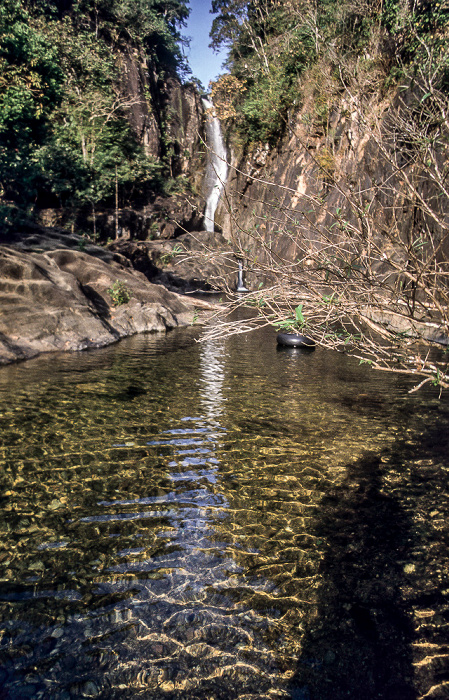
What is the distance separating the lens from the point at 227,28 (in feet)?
102

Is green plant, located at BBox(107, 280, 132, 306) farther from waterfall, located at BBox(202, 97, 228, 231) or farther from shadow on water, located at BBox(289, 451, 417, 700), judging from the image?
waterfall, located at BBox(202, 97, 228, 231)

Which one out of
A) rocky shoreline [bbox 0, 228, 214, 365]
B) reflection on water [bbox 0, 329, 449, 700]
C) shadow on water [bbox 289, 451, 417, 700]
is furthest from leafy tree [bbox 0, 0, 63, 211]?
shadow on water [bbox 289, 451, 417, 700]

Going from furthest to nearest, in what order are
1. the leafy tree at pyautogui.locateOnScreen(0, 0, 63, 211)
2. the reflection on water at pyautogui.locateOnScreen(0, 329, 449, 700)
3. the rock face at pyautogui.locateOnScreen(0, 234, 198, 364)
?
the leafy tree at pyautogui.locateOnScreen(0, 0, 63, 211) → the rock face at pyautogui.locateOnScreen(0, 234, 198, 364) → the reflection on water at pyautogui.locateOnScreen(0, 329, 449, 700)

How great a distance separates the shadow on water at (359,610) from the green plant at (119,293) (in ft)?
38.9

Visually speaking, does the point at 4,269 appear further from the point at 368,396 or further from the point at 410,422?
the point at 410,422

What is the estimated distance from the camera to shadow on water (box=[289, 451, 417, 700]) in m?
2.24

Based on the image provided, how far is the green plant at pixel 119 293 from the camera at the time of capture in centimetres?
1452

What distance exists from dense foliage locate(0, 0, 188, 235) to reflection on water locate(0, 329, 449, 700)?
18470 millimetres

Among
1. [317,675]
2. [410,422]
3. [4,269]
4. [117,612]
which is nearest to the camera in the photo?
[317,675]

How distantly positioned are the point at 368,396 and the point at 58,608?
603cm

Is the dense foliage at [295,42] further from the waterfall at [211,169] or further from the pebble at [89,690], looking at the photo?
the pebble at [89,690]

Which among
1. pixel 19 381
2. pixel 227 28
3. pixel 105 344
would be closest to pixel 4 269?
pixel 105 344

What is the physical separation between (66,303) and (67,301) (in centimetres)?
9

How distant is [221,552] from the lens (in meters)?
3.23
